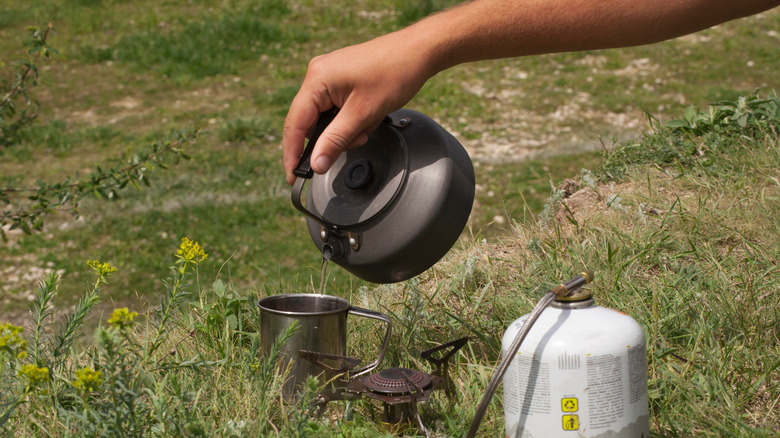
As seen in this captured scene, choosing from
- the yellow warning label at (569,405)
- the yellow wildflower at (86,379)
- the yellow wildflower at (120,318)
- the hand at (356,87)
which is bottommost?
the yellow warning label at (569,405)

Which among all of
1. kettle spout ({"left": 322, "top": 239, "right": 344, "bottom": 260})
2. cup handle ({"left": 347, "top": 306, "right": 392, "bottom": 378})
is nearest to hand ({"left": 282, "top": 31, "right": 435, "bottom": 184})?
kettle spout ({"left": 322, "top": 239, "right": 344, "bottom": 260})

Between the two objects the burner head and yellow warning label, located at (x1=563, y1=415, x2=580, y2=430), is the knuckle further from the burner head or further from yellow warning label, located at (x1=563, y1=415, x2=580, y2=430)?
yellow warning label, located at (x1=563, y1=415, x2=580, y2=430)

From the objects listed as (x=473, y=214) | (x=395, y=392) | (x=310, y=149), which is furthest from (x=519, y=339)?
(x=473, y=214)

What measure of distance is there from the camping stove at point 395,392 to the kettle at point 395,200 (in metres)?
0.33

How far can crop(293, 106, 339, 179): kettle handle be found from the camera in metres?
2.05

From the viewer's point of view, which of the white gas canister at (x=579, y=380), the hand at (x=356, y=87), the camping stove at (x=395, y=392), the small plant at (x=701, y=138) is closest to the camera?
the white gas canister at (x=579, y=380)

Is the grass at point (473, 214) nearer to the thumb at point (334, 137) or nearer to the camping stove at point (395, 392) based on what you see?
the camping stove at point (395, 392)

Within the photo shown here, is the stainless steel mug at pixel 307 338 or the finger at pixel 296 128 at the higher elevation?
the finger at pixel 296 128

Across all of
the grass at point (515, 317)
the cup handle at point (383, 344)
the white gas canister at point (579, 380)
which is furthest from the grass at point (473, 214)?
the white gas canister at point (579, 380)

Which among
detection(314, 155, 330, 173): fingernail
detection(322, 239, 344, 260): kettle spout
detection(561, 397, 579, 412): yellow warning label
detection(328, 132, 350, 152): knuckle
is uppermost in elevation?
detection(328, 132, 350, 152): knuckle

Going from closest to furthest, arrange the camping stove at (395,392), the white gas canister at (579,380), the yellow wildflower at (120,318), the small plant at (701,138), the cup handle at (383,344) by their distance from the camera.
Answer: the yellow wildflower at (120,318)
the white gas canister at (579,380)
the camping stove at (395,392)
the cup handle at (383,344)
the small plant at (701,138)

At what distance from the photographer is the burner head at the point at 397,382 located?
1.79 m

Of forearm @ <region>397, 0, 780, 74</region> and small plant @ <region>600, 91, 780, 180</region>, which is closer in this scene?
forearm @ <region>397, 0, 780, 74</region>

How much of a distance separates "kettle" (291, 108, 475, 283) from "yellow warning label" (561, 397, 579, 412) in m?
0.66
